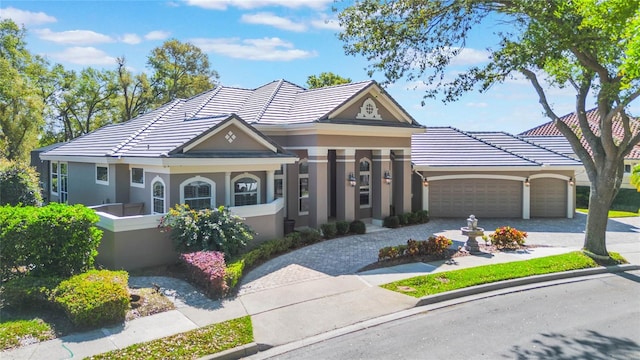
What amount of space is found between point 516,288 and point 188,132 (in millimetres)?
10826

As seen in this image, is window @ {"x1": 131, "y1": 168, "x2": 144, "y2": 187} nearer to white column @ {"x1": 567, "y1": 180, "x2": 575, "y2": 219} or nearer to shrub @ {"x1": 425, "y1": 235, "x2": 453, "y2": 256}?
shrub @ {"x1": 425, "y1": 235, "x2": 453, "y2": 256}

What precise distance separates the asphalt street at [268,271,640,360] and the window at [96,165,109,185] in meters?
12.0

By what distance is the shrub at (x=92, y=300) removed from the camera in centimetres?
844

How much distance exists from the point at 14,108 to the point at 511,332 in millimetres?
33518

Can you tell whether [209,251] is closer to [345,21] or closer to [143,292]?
[143,292]

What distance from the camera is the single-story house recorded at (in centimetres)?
1435

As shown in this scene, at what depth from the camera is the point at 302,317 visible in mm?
9578

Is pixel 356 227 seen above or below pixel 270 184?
below

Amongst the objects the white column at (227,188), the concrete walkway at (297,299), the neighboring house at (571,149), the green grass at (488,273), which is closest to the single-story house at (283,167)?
the white column at (227,188)

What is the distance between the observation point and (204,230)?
12.5 meters

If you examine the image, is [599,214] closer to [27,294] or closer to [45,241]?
[45,241]

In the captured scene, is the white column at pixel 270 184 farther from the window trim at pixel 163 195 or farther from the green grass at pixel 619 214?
the green grass at pixel 619 214

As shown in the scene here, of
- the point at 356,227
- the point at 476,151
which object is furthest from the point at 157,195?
the point at 476,151

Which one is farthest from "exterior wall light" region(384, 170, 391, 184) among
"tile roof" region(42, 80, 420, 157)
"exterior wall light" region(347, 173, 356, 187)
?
"tile roof" region(42, 80, 420, 157)
